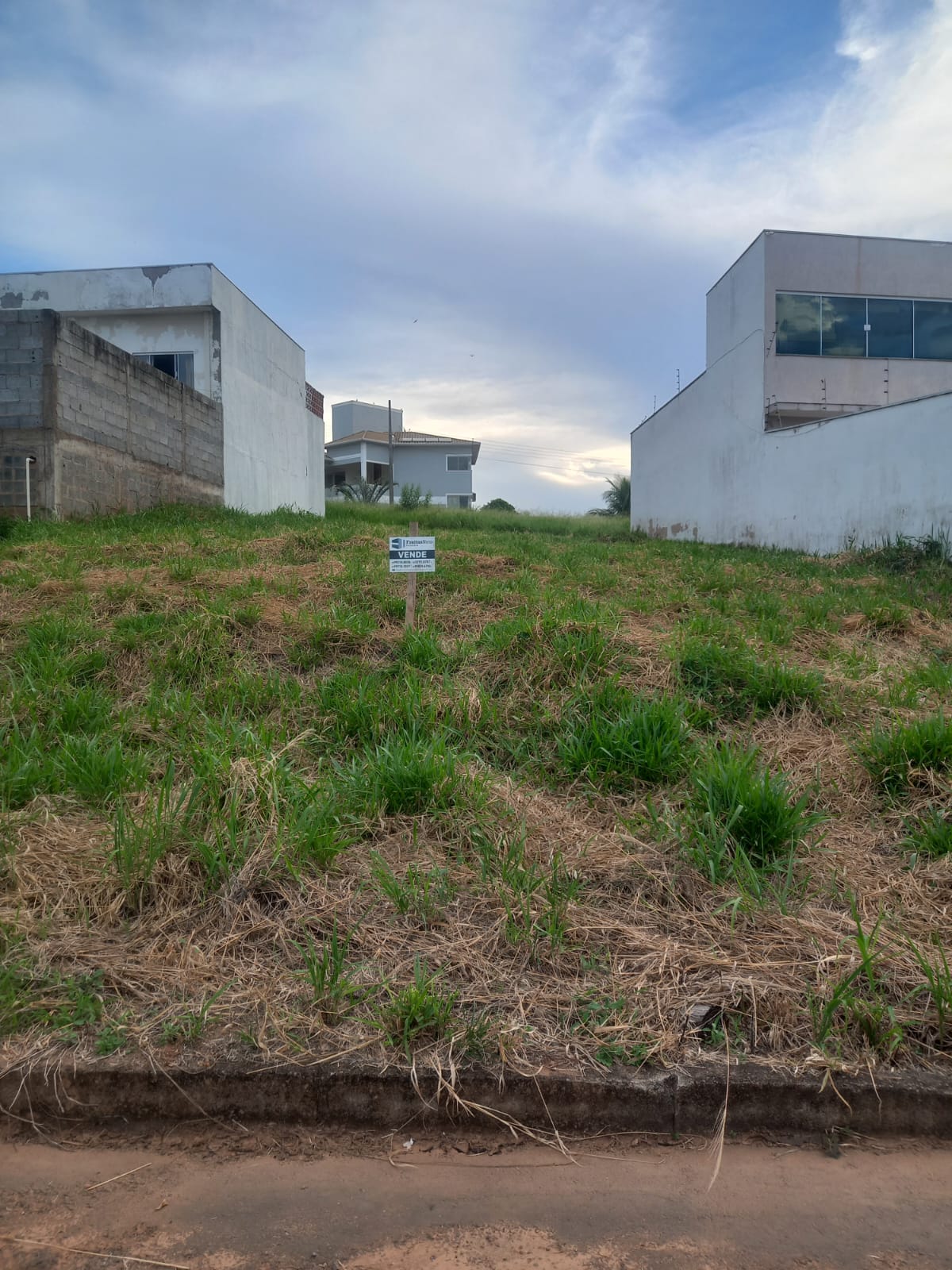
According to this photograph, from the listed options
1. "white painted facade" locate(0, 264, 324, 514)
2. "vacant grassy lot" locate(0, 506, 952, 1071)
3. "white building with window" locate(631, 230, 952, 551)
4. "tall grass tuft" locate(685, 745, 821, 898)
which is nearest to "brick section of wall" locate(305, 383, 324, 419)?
"white painted facade" locate(0, 264, 324, 514)

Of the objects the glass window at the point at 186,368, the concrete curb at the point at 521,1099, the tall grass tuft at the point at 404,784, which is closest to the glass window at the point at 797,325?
the glass window at the point at 186,368

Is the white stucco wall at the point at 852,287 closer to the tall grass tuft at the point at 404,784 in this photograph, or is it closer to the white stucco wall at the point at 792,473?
the white stucco wall at the point at 792,473

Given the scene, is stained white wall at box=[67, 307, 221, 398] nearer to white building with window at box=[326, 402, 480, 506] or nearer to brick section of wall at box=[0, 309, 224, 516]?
brick section of wall at box=[0, 309, 224, 516]

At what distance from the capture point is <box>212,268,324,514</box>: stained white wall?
16.9 metres

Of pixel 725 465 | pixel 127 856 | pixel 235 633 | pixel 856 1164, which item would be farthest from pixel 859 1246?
pixel 725 465

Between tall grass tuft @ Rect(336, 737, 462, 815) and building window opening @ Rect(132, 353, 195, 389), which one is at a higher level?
building window opening @ Rect(132, 353, 195, 389)

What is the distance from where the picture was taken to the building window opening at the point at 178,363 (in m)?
16.6

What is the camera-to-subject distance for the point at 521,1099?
2.03 metres

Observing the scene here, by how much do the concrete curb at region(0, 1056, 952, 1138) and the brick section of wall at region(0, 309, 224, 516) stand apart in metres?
10.1

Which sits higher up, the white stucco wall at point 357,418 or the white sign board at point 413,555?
the white stucco wall at point 357,418

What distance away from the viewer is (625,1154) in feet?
6.45

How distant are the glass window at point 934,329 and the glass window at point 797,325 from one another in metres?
2.30

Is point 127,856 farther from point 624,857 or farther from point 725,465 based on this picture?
point 725,465

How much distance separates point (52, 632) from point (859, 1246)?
4794 millimetres
